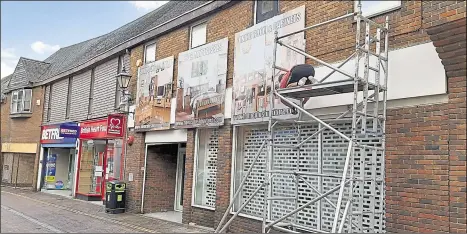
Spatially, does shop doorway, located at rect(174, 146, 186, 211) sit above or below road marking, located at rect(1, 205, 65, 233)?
above

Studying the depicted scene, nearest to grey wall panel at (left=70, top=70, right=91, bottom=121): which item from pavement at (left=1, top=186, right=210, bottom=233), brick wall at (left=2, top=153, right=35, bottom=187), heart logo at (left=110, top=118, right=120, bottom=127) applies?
heart logo at (left=110, top=118, right=120, bottom=127)

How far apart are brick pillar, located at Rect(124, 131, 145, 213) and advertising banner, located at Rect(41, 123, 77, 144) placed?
5868 millimetres

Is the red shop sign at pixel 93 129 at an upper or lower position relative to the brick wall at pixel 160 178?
upper

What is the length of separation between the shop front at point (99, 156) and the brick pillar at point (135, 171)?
0.89m

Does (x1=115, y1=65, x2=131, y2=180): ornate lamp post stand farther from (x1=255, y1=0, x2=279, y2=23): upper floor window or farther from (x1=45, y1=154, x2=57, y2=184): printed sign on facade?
(x1=45, y1=154, x2=57, y2=184): printed sign on facade

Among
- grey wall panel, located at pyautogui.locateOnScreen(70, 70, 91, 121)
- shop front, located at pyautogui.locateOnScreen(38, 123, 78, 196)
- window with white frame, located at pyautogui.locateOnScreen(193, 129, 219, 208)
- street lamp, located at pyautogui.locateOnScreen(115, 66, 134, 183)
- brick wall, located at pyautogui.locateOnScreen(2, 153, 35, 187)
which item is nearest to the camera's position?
window with white frame, located at pyautogui.locateOnScreen(193, 129, 219, 208)

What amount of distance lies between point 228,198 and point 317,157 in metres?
2.67

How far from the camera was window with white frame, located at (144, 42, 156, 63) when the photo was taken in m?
13.2

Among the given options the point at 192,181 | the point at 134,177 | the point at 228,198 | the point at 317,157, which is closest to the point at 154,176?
the point at 134,177

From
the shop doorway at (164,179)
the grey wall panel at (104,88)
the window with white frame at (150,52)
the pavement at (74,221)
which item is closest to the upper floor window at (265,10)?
the window with white frame at (150,52)

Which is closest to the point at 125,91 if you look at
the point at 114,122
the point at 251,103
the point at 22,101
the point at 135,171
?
the point at 114,122

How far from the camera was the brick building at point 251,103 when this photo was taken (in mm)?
5723

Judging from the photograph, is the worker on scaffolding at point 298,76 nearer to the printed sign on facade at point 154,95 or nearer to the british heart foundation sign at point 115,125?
the printed sign on facade at point 154,95

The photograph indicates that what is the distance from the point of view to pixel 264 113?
8.58 meters
